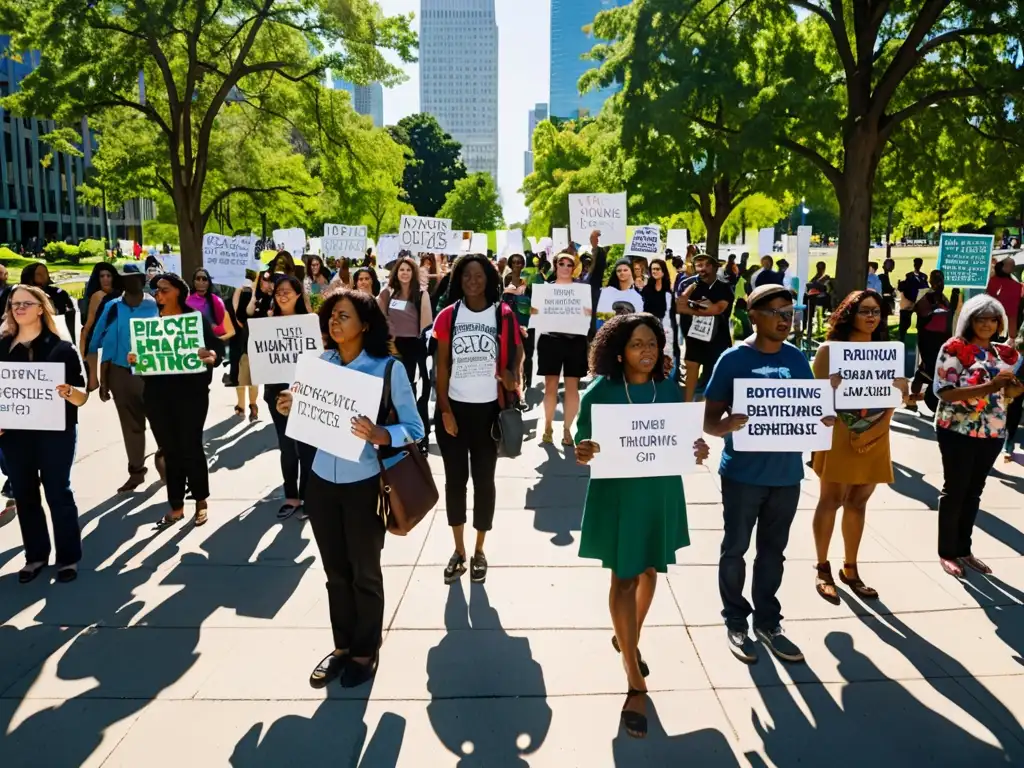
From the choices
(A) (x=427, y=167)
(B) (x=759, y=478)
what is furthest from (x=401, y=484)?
(A) (x=427, y=167)

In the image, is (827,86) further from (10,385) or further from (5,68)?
(5,68)

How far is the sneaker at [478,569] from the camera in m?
5.25

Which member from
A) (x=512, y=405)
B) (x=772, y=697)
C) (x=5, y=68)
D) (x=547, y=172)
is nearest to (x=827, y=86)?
(x=512, y=405)

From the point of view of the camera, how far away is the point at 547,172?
47.1 metres

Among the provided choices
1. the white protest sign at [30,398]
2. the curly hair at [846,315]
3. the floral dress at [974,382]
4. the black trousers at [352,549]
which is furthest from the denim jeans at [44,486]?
the floral dress at [974,382]

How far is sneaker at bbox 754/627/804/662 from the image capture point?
4219 millimetres

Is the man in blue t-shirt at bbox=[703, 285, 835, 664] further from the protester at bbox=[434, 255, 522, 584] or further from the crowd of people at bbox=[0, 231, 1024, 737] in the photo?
the protester at bbox=[434, 255, 522, 584]

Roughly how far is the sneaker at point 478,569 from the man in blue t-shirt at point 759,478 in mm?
1618

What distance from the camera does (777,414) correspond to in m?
4.10

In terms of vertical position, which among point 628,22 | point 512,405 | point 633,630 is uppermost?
point 628,22

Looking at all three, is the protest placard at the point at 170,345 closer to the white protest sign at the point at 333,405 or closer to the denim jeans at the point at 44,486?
the denim jeans at the point at 44,486

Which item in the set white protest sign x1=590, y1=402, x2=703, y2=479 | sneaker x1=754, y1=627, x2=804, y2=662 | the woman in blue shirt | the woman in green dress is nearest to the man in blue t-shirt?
sneaker x1=754, y1=627, x2=804, y2=662

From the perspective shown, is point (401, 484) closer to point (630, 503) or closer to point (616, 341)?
point (630, 503)

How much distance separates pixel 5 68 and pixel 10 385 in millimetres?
67189
